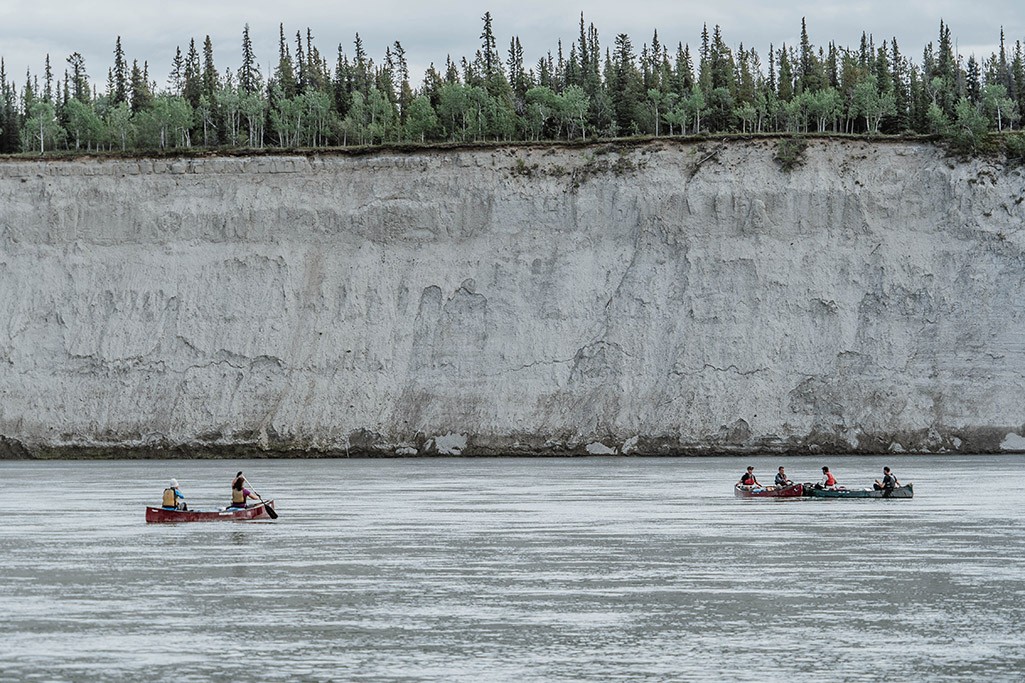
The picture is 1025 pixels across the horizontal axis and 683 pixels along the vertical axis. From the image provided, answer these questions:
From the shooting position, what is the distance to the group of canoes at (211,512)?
108 ft

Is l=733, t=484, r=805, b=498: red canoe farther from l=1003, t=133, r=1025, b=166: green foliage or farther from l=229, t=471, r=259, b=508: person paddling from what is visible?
l=1003, t=133, r=1025, b=166: green foliage

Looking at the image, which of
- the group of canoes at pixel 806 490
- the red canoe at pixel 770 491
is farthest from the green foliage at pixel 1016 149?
the red canoe at pixel 770 491

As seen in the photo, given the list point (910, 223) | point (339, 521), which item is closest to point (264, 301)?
point (910, 223)

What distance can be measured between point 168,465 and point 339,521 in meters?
28.7

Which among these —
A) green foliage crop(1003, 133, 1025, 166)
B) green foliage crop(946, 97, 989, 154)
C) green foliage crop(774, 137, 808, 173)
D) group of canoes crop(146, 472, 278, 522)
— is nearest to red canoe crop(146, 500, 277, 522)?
group of canoes crop(146, 472, 278, 522)

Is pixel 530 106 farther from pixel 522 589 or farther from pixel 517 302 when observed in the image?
pixel 522 589

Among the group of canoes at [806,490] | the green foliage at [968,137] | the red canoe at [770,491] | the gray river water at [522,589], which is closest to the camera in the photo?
the gray river water at [522,589]

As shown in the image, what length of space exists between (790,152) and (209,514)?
4220 cm

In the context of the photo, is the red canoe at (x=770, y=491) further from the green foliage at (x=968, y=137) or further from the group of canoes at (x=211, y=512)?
the green foliage at (x=968, y=137)

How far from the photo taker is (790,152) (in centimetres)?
6981

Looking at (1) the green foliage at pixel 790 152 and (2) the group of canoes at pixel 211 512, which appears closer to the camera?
(2) the group of canoes at pixel 211 512

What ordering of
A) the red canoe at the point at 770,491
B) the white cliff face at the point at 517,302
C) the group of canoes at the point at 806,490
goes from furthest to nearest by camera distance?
the white cliff face at the point at 517,302 < the red canoe at the point at 770,491 < the group of canoes at the point at 806,490

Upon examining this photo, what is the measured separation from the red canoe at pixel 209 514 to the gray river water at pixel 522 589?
0.92 feet

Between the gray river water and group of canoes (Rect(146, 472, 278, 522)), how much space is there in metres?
0.34
